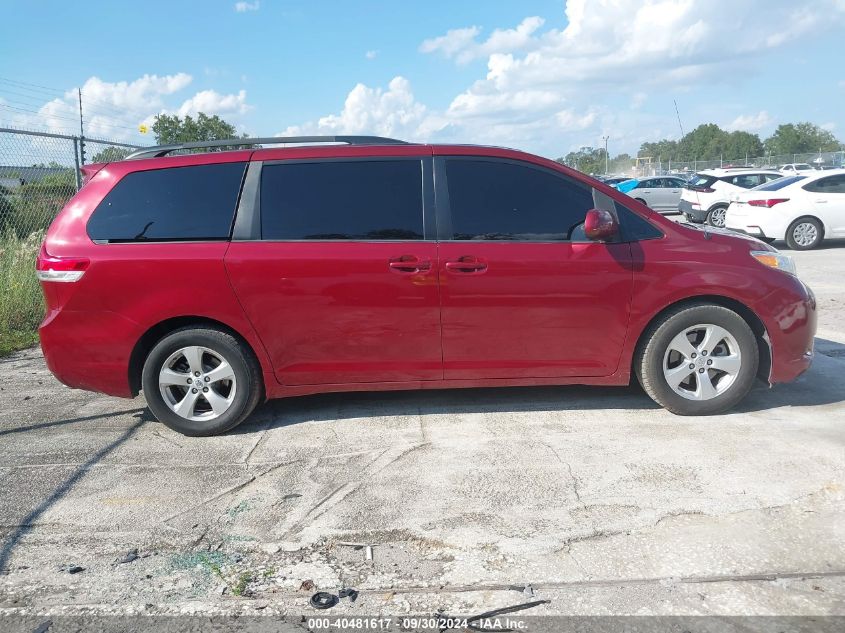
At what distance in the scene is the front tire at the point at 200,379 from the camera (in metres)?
4.62

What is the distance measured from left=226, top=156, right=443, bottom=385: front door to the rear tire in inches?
479

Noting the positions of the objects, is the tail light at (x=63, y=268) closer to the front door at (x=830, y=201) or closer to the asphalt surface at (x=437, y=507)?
the asphalt surface at (x=437, y=507)

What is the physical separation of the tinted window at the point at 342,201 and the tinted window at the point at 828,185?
12534 millimetres

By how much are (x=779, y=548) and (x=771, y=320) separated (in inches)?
79.5

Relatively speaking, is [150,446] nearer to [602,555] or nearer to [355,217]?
[355,217]

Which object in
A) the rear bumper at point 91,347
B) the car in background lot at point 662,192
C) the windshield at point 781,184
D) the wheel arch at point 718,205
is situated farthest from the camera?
the car in background lot at point 662,192

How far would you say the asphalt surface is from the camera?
2.93 meters

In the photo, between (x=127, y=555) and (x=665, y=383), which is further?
(x=665, y=383)

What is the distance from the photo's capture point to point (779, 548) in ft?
10.4

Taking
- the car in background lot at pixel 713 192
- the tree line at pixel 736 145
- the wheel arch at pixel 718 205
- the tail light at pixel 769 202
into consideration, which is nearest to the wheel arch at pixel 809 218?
the tail light at pixel 769 202

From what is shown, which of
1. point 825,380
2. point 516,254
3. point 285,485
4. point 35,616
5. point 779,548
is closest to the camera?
point 35,616

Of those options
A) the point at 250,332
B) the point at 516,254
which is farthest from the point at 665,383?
the point at 250,332

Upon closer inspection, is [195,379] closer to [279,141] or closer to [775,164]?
[279,141]

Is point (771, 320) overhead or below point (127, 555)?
overhead
